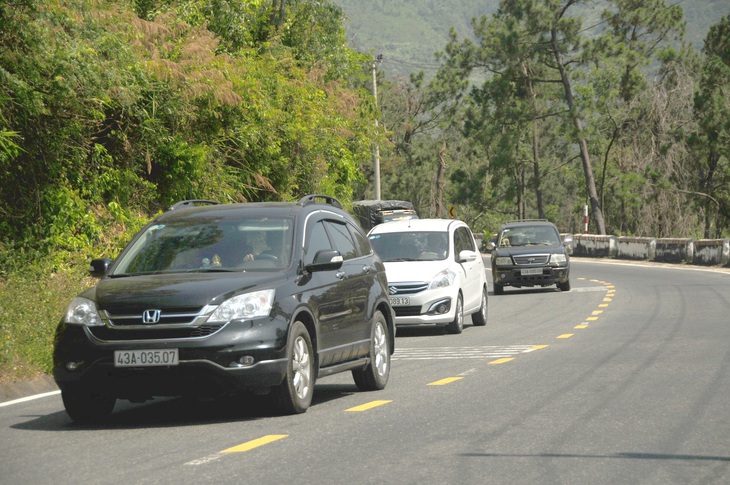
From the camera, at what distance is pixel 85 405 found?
9.41 m

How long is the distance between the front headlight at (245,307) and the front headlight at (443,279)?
9299 millimetres

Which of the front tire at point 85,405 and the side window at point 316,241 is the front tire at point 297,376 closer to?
the side window at point 316,241

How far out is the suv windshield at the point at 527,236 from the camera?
3033 cm

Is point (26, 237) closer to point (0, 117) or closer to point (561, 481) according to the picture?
point (0, 117)

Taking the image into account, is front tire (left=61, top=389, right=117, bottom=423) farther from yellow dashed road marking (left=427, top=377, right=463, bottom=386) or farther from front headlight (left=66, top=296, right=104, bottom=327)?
→ yellow dashed road marking (left=427, top=377, right=463, bottom=386)

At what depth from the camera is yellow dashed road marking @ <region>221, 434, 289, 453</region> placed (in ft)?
25.8

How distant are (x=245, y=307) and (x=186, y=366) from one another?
620 millimetres

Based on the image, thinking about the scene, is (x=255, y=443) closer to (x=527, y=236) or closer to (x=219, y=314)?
(x=219, y=314)

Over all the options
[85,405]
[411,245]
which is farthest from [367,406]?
[411,245]

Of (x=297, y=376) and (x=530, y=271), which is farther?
(x=530, y=271)

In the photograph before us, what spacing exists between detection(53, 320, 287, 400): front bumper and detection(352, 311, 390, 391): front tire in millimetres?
2197

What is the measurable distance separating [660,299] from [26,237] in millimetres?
13720

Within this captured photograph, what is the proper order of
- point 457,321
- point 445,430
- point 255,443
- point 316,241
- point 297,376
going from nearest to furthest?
1. point 255,443
2. point 445,430
3. point 297,376
4. point 316,241
5. point 457,321

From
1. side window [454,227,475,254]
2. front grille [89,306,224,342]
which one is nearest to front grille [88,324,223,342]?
front grille [89,306,224,342]
